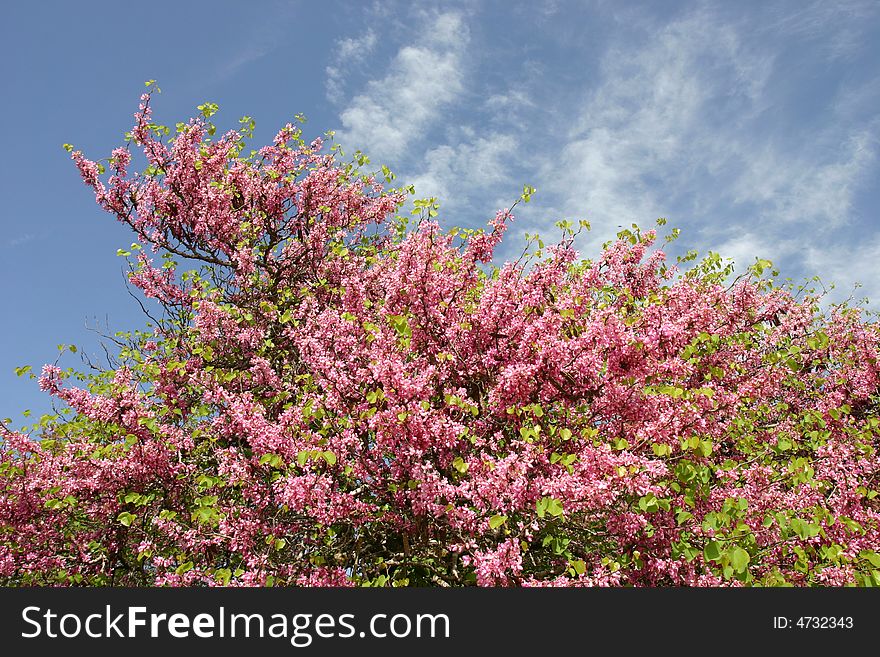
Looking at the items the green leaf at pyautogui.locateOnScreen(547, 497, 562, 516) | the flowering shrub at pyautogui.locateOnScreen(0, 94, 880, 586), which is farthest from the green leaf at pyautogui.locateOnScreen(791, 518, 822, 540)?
the green leaf at pyautogui.locateOnScreen(547, 497, 562, 516)

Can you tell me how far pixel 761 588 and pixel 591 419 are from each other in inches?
87.8

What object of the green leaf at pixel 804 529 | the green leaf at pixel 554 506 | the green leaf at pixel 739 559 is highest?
the green leaf at pixel 554 506

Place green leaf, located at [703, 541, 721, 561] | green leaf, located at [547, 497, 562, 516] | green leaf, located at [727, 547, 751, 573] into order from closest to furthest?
green leaf, located at [727, 547, 751, 573] < green leaf, located at [547, 497, 562, 516] < green leaf, located at [703, 541, 721, 561]

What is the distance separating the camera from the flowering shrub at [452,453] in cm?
596

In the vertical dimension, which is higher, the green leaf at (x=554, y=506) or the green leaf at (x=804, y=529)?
the green leaf at (x=554, y=506)

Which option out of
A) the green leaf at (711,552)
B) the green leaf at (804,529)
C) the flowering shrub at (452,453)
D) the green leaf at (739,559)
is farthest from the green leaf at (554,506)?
the green leaf at (804,529)

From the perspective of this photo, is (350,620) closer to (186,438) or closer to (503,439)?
(503,439)

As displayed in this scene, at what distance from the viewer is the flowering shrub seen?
5957 mm

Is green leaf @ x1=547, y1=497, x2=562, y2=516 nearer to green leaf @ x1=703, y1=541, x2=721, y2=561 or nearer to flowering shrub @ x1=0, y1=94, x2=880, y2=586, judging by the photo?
flowering shrub @ x1=0, y1=94, x2=880, y2=586

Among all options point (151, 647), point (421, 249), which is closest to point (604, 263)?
point (421, 249)

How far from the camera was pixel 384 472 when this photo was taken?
6527mm

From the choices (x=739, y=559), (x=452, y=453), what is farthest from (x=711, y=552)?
(x=452, y=453)

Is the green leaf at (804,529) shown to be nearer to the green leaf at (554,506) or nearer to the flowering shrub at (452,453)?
the flowering shrub at (452,453)

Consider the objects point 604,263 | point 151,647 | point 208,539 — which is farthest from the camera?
point 604,263
